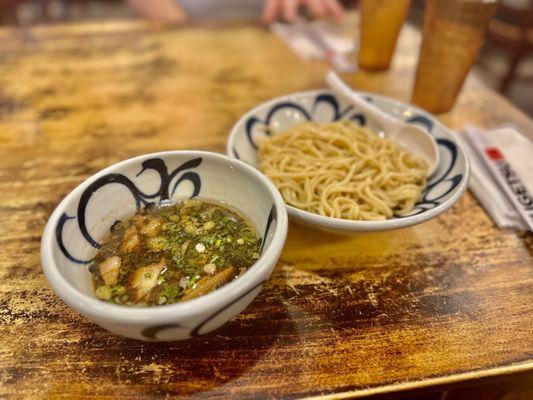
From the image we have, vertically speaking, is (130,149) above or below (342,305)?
below

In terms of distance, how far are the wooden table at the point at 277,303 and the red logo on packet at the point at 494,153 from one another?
22cm

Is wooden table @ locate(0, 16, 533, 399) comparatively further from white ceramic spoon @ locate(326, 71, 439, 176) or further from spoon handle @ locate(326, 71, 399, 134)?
spoon handle @ locate(326, 71, 399, 134)

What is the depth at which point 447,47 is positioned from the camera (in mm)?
1828

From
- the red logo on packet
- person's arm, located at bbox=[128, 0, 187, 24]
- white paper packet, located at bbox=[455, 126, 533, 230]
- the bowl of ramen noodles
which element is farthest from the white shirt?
the bowl of ramen noodles

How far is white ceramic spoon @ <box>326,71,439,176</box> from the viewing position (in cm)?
153

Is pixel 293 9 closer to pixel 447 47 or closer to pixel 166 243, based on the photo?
pixel 447 47

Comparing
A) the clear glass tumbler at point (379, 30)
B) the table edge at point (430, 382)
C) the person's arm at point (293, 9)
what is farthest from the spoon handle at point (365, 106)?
the person's arm at point (293, 9)

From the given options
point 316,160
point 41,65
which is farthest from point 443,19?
point 41,65

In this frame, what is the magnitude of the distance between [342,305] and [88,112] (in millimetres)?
→ 1489

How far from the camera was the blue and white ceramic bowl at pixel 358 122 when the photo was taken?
3.68 ft

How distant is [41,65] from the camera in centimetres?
232

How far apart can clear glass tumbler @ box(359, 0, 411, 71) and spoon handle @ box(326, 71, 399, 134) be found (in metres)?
0.60

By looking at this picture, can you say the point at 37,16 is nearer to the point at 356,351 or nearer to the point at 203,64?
the point at 203,64

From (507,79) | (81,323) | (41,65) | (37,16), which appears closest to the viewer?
(81,323)
